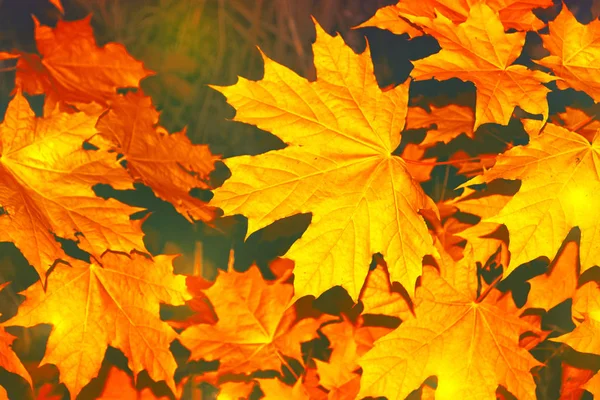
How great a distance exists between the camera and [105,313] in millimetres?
845

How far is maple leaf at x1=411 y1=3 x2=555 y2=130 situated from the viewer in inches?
27.6

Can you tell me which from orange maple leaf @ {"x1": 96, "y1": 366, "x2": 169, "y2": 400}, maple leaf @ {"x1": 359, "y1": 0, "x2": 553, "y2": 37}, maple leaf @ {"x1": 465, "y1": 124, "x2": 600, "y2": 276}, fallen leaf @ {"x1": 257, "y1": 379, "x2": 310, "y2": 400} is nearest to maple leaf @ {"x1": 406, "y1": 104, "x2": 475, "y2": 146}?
maple leaf @ {"x1": 359, "y1": 0, "x2": 553, "y2": 37}

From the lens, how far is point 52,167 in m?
0.78

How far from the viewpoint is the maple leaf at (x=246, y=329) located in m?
0.95

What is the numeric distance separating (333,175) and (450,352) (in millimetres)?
283

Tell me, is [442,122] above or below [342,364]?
above

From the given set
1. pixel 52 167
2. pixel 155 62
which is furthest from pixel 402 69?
pixel 52 167

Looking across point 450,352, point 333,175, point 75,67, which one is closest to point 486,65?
point 333,175

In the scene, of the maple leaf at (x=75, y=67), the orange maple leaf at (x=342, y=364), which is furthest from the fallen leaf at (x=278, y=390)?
the maple leaf at (x=75, y=67)

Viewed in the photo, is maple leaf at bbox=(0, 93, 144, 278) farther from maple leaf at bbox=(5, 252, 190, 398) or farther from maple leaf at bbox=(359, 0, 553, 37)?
maple leaf at bbox=(359, 0, 553, 37)

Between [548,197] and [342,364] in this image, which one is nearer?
[548,197]

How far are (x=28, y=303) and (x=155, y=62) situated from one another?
0.60 meters

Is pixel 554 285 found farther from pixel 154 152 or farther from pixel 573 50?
pixel 154 152

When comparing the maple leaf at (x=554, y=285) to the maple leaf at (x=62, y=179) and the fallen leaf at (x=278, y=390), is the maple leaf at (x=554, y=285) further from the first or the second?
the maple leaf at (x=62, y=179)
